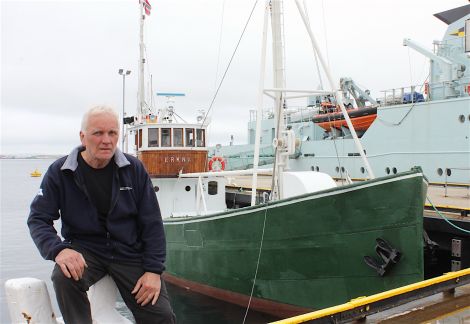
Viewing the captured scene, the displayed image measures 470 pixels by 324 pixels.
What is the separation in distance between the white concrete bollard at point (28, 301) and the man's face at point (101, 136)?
0.99m

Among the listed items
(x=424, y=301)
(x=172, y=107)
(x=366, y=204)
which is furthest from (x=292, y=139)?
(x=172, y=107)

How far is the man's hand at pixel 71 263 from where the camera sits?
110 inches

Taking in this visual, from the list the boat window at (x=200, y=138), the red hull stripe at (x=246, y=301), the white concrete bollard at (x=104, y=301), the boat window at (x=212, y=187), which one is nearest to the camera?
the white concrete bollard at (x=104, y=301)

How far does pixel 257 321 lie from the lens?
9055 millimetres

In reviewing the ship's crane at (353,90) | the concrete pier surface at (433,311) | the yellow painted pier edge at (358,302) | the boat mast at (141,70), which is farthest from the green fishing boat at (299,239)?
the ship's crane at (353,90)

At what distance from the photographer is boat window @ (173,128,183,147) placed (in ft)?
42.5

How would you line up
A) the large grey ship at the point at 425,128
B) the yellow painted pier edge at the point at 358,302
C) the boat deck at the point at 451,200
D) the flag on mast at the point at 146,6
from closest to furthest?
the yellow painted pier edge at the point at 358,302
the boat deck at the point at 451,200
the flag on mast at the point at 146,6
the large grey ship at the point at 425,128

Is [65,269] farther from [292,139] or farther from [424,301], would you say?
[292,139]

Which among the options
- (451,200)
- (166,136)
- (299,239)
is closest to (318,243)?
(299,239)

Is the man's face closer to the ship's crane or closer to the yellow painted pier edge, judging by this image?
the yellow painted pier edge

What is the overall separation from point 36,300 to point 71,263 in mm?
569

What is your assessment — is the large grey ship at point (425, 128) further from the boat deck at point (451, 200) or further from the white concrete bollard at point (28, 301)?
the white concrete bollard at point (28, 301)

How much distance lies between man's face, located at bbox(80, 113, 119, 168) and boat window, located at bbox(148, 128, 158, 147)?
10035mm

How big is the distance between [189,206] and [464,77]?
13.6 m
